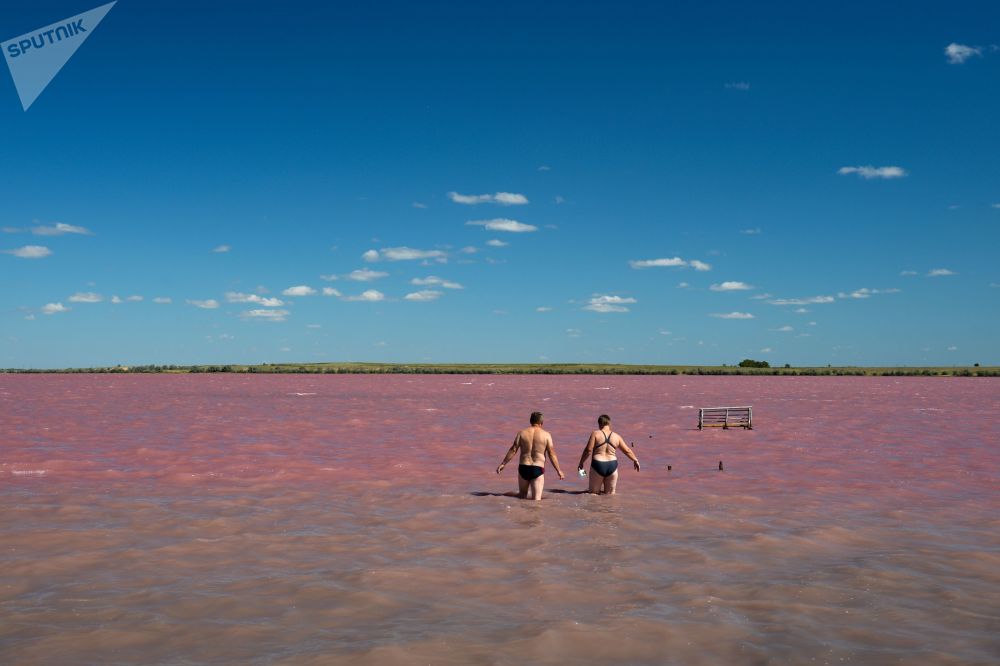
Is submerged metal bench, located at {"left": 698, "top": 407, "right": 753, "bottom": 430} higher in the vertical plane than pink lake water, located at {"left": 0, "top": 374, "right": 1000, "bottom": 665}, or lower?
higher

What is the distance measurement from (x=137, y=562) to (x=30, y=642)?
3558mm

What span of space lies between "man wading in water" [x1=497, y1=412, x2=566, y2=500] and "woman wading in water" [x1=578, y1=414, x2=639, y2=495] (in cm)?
105

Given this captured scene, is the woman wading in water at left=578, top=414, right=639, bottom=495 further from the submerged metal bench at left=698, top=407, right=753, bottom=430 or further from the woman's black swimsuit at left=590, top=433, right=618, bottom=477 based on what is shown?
the submerged metal bench at left=698, top=407, right=753, bottom=430

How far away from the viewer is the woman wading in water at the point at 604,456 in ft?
60.2

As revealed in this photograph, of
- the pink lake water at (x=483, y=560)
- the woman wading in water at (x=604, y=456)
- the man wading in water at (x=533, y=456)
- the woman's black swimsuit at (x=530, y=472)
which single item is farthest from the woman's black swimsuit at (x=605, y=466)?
the woman's black swimsuit at (x=530, y=472)

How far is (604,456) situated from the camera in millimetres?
18625

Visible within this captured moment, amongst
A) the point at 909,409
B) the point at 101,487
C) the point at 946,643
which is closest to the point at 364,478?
the point at 101,487

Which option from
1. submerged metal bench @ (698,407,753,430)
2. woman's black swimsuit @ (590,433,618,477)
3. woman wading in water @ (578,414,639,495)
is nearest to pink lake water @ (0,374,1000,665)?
woman wading in water @ (578,414,639,495)

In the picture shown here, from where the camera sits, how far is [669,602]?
10.2m

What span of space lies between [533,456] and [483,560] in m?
5.49

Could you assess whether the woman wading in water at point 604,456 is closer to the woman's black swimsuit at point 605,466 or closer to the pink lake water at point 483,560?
the woman's black swimsuit at point 605,466

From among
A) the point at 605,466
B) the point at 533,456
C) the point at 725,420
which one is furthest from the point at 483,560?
the point at 725,420

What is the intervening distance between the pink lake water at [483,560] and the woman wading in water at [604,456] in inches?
18.4

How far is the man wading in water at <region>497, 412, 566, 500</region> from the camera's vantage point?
1769 centimetres
